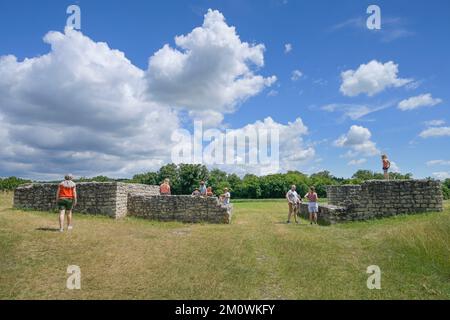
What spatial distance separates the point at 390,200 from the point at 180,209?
31.2 feet

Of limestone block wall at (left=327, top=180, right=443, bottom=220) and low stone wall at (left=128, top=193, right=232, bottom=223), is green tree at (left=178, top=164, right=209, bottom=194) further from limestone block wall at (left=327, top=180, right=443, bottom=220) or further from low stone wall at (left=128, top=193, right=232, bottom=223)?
limestone block wall at (left=327, top=180, right=443, bottom=220)

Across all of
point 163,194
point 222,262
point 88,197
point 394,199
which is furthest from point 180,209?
point 394,199

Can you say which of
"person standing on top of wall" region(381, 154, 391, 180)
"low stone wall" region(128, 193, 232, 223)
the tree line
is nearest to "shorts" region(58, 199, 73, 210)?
"low stone wall" region(128, 193, 232, 223)

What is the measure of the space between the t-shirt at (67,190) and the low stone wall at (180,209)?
5536 millimetres

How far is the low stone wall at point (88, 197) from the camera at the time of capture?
50.0 ft

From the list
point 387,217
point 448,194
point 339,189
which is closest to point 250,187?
point 448,194

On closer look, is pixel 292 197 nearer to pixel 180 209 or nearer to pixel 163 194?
pixel 180 209

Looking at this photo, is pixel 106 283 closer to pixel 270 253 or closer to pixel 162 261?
pixel 162 261

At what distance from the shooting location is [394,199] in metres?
14.1

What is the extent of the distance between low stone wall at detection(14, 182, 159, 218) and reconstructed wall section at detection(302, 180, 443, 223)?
9679 millimetres

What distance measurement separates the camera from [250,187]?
241ft

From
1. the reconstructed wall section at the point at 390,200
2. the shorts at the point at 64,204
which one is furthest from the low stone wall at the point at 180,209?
the shorts at the point at 64,204

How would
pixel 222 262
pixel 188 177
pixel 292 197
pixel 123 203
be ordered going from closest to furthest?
pixel 222 262 → pixel 292 197 → pixel 123 203 → pixel 188 177
